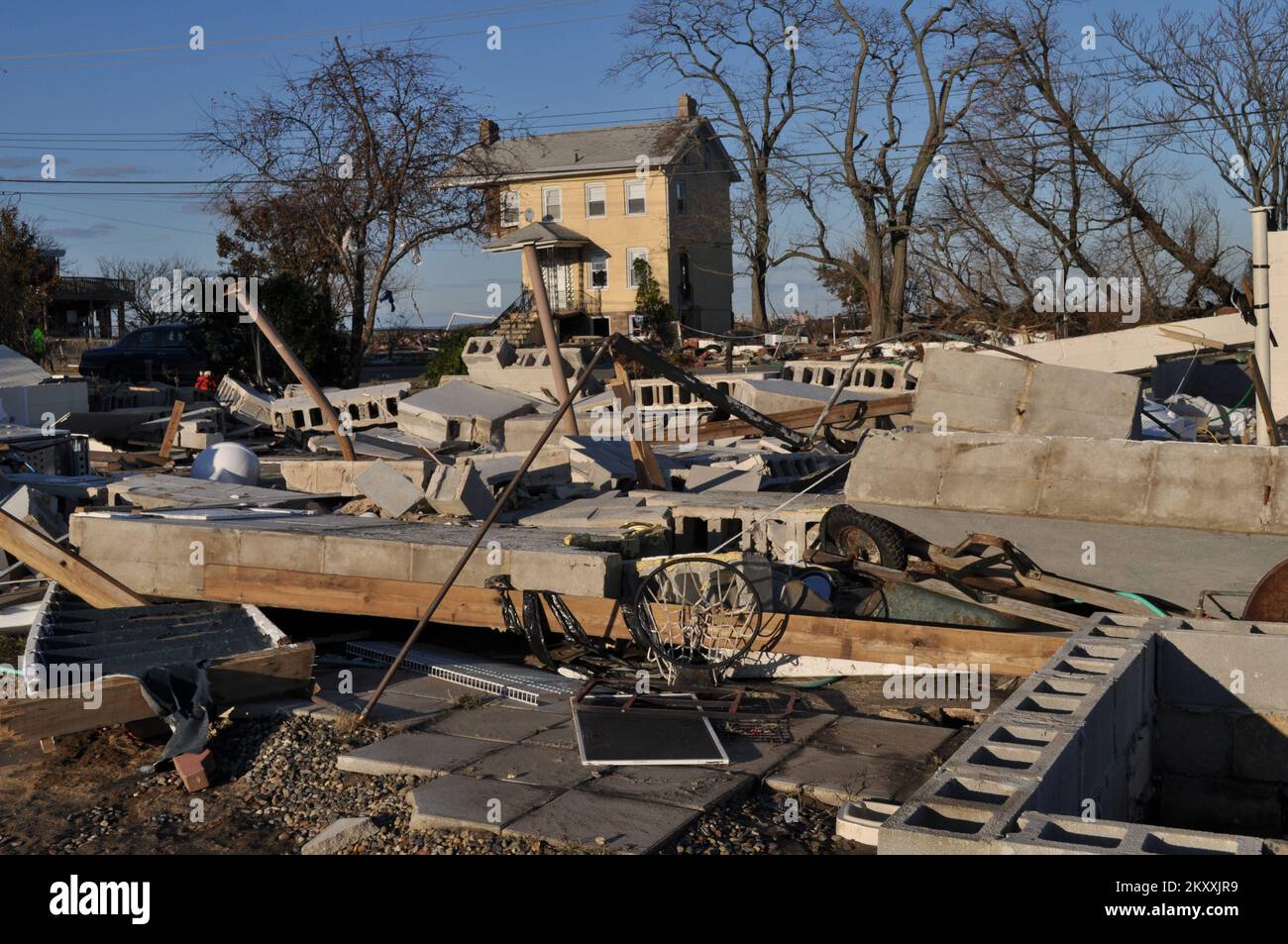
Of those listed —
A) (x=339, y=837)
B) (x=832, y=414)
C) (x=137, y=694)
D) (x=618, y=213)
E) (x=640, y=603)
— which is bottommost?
(x=339, y=837)


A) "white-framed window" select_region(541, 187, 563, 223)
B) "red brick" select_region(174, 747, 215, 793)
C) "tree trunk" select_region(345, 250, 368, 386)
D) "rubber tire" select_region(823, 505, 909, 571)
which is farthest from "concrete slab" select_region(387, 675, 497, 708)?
"white-framed window" select_region(541, 187, 563, 223)

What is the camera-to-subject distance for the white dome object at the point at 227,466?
1293 cm

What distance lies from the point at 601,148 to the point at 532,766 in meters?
38.1

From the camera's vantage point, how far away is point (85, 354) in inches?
1163

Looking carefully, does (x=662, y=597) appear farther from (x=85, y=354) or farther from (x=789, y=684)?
(x=85, y=354)

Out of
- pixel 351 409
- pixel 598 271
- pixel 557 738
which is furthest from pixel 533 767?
pixel 598 271

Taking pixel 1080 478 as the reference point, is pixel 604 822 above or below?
below

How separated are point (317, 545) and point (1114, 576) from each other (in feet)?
18.5

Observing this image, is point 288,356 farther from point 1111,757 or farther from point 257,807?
point 1111,757

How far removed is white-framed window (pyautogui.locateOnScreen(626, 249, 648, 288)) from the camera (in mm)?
41156

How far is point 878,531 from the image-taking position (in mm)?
9109

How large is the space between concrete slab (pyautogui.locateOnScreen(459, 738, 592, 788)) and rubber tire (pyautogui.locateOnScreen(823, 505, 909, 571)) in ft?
10.8
